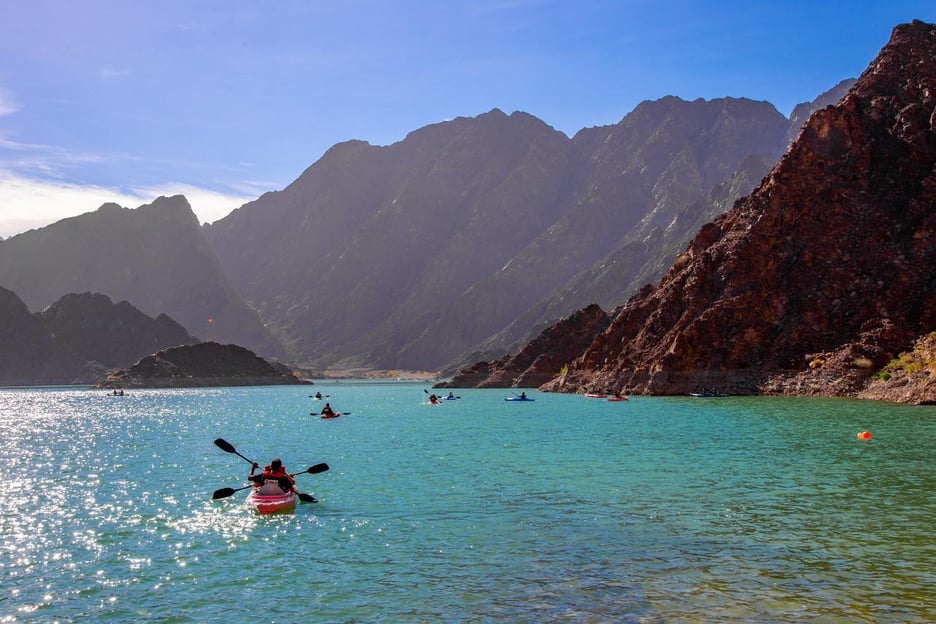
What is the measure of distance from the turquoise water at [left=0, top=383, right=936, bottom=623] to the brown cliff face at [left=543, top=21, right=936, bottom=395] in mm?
54433

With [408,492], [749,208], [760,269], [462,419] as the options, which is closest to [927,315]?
[760,269]

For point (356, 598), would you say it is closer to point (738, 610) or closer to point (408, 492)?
point (738, 610)

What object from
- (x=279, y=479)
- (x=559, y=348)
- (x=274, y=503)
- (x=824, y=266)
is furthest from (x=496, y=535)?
(x=559, y=348)

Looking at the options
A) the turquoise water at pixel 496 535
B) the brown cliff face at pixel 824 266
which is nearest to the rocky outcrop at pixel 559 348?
the brown cliff face at pixel 824 266

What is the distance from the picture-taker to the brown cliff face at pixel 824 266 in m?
100

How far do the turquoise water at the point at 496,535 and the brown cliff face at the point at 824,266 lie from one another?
54433 mm

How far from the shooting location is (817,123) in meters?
126

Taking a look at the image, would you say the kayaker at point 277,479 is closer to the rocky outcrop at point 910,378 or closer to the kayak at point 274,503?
the kayak at point 274,503

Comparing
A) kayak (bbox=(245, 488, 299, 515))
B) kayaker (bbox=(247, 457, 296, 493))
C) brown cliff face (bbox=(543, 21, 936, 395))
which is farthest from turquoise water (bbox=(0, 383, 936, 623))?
brown cliff face (bbox=(543, 21, 936, 395))

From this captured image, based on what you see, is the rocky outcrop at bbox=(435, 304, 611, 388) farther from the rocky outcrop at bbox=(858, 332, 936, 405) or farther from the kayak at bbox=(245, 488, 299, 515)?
the kayak at bbox=(245, 488, 299, 515)

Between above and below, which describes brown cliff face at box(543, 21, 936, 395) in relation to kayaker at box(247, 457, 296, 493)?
above

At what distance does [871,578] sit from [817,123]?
12194cm

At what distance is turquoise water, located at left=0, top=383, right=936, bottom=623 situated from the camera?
58.6 feet

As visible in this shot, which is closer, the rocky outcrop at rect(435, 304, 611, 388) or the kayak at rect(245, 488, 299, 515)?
the kayak at rect(245, 488, 299, 515)
